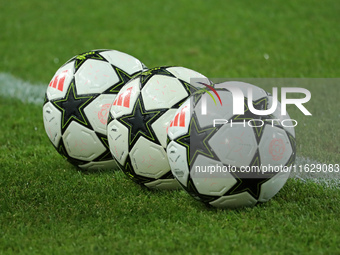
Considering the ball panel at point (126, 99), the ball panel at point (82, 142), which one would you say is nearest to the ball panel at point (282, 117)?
the ball panel at point (126, 99)

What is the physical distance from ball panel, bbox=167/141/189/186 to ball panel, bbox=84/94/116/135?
1.04 meters

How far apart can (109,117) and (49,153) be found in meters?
1.62

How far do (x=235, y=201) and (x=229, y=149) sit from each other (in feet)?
1.50

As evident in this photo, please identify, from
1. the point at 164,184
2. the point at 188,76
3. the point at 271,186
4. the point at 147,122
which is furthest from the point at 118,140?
the point at 271,186

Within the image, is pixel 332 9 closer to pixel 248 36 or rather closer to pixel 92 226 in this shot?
pixel 248 36

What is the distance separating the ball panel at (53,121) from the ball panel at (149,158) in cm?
96

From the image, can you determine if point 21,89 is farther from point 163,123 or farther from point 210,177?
point 210,177

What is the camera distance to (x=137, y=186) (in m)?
4.91

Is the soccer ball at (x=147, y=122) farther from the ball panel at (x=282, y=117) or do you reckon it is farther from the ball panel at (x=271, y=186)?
the ball panel at (x=271, y=186)

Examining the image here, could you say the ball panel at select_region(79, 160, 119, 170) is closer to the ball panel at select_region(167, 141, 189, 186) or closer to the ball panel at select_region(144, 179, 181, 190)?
the ball panel at select_region(144, 179, 181, 190)

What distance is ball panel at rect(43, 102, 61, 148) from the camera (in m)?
5.16

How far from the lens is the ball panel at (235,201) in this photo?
4125mm

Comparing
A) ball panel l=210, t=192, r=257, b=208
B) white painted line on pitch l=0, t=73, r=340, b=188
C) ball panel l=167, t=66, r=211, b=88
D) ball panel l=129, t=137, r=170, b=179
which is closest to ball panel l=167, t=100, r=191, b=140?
ball panel l=129, t=137, r=170, b=179

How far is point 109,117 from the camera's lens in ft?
15.8
